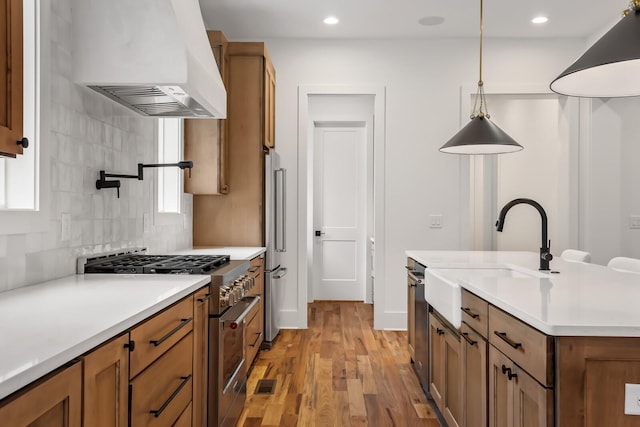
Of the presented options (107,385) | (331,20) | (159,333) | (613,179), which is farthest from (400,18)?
(107,385)

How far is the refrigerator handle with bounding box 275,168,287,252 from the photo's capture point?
4289 mm

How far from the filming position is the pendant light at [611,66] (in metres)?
1.43

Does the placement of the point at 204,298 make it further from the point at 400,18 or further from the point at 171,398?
the point at 400,18

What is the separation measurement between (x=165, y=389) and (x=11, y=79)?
1106mm

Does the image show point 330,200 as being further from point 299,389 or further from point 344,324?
point 299,389

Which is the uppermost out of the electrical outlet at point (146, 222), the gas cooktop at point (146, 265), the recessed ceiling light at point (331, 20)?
the recessed ceiling light at point (331, 20)

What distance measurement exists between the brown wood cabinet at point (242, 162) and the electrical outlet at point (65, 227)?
2.09 metres

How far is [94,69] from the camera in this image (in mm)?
2096

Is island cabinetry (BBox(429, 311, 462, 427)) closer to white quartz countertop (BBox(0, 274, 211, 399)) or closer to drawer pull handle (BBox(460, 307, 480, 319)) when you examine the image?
drawer pull handle (BBox(460, 307, 480, 319))

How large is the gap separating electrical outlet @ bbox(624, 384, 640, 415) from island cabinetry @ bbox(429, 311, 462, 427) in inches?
37.2

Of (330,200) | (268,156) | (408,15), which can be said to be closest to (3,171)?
(268,156)

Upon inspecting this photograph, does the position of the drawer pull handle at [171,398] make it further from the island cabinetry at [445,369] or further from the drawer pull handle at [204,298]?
the island cabinetry at [445,369]

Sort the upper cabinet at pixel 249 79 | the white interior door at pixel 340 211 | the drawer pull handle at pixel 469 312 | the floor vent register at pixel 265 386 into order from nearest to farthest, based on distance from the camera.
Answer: the drawer pull handle at pixel 469 312
the floor vent register at pixel 265 386
the upper cabinet at pixel 249 79
the white interior door at pixel 340 211

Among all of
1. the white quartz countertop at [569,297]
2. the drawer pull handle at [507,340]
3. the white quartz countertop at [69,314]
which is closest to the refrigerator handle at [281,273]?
the white quartz countertop at [569,297]
